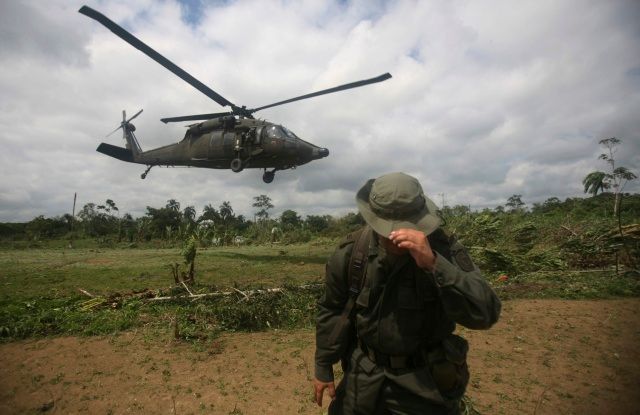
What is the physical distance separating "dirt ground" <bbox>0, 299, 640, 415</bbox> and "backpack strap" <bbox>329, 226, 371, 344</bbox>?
1906 mm

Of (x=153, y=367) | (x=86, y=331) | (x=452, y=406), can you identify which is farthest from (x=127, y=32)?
(x=452, y=406)

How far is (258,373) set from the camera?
4441 millimetres

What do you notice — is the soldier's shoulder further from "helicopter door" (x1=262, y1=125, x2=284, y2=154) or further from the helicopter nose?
the helicopter nose

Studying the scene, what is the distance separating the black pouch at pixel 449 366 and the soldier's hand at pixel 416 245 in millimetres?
572

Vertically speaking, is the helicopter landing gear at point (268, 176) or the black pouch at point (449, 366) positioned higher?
the helicopter landing gear at point (268, 176)

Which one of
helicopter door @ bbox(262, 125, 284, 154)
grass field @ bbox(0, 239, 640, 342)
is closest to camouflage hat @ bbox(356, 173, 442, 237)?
grass field @ bbox(0, 239, 640, 342)

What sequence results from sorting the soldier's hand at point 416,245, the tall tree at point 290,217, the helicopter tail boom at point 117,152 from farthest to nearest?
the tall tree at point 290,217 → the helicopter tail boom at point 117,152 → the soldier's hand at point 416,245

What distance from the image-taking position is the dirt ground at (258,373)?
12.5 ft

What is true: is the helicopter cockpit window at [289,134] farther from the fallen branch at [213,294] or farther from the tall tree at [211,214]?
the tall tree at [211,214]

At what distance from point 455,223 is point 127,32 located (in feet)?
34.8

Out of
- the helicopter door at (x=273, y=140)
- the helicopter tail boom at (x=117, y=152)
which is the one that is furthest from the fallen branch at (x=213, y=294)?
the helicopter tail boom at (x=117, y=152)

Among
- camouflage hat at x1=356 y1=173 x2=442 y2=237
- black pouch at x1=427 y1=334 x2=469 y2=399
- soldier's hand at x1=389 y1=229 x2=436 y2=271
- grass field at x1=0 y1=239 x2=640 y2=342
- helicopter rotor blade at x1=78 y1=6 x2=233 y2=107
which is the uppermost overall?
helicopter rotor blade at x1=78 y1=6 x2=233 y2=107

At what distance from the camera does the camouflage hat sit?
196 cm

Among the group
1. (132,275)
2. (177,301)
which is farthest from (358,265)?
(132,275)
